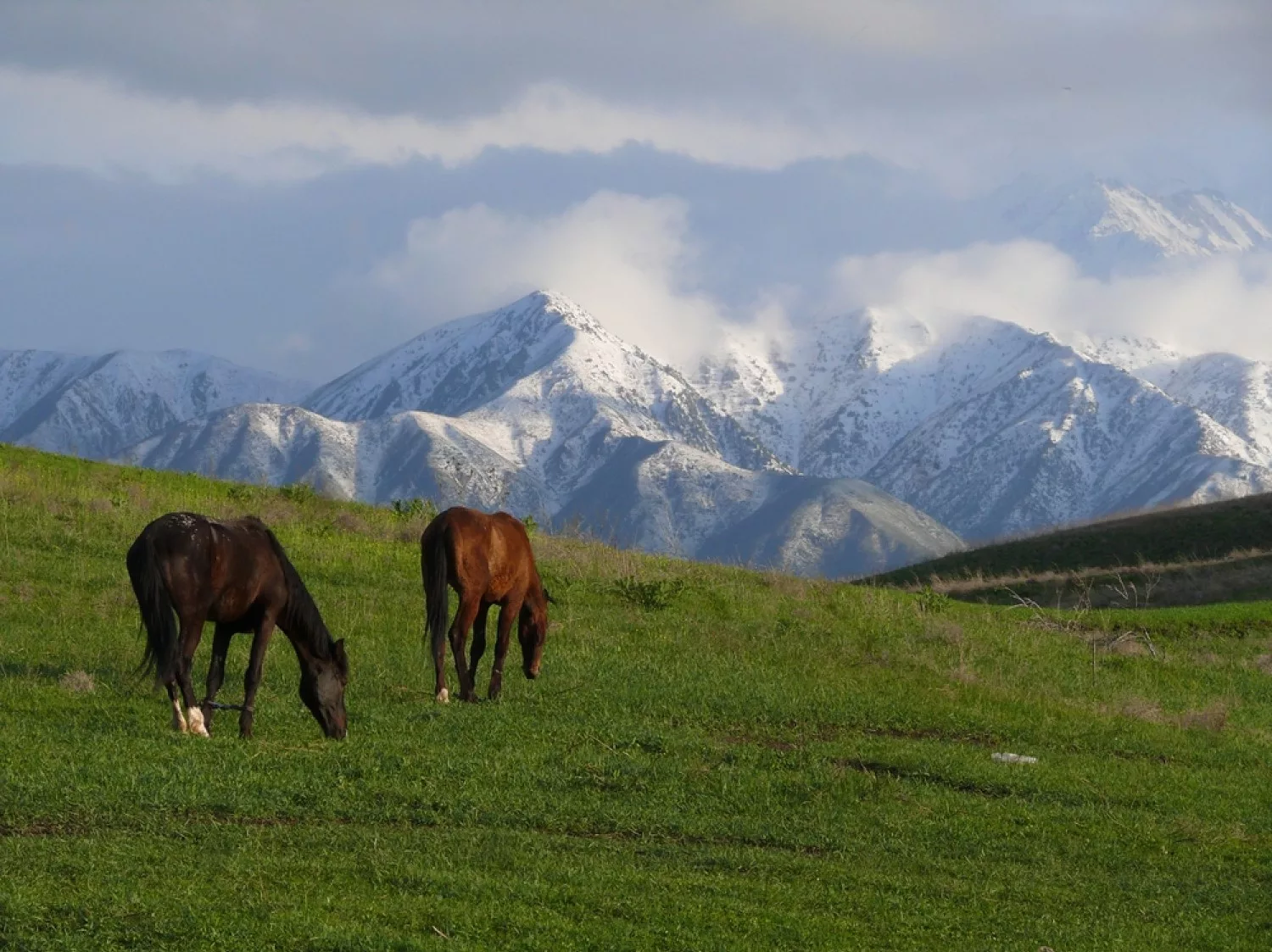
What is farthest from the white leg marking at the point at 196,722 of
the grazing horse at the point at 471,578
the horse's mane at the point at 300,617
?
the grazing horse at the point at 471,578

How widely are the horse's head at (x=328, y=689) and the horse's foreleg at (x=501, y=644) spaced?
119 inches

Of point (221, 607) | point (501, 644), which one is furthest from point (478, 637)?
point (221, 607)

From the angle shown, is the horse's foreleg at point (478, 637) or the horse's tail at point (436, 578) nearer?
the horse's tail at point (436, 578)

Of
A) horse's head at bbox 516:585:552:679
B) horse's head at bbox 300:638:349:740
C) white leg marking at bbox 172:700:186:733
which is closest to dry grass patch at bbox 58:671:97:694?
white leg marking at bbox 172:700:186:733

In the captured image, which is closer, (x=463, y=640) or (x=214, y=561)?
(x=214, y=561)

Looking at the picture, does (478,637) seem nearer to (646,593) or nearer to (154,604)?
(154,604)

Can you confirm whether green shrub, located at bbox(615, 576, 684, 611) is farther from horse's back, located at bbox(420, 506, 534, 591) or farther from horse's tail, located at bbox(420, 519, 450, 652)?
horse's tail, located at bbox(420, 519, 450, 652)

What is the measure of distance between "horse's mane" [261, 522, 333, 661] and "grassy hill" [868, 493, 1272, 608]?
32988 mm

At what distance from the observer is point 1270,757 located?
931 inches

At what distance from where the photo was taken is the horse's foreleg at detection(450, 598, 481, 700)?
20.6 metres

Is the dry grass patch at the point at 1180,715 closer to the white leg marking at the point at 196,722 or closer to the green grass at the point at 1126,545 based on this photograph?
the white leg marking at the point at 196,722

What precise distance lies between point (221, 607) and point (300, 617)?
1001 millimetres

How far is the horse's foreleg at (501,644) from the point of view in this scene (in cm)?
2120

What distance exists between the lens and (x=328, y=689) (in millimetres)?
18359
